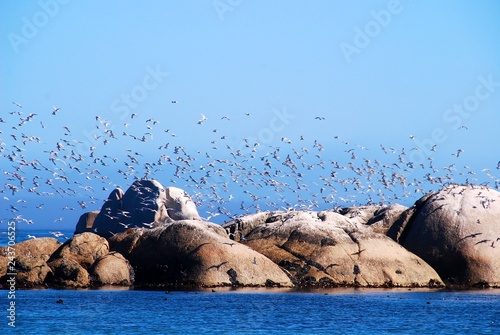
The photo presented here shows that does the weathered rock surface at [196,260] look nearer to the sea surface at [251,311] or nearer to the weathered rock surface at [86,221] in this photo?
the sea surface at [251,311]

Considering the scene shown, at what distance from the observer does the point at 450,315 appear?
1564 inches

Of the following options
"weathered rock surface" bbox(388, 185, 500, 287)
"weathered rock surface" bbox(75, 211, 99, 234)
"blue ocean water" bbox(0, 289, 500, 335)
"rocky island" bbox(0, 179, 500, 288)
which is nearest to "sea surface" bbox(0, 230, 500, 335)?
"blue ocean water" bbox(0, 289, 500, 335)

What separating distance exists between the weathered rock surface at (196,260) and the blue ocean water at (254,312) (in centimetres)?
160

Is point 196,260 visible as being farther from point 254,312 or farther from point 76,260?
point 254,312

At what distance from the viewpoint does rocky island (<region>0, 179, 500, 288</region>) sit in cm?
4728

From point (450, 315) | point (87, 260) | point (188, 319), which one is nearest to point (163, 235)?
point (87, 260)

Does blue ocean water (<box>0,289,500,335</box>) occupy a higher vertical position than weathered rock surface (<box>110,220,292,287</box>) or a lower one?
lower

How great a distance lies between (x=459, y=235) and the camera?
51.5 meters

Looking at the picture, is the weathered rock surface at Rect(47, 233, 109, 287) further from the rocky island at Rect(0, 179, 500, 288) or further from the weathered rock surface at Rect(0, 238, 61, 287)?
the weathered rock surface at Rect(0, 238, 61, 287)

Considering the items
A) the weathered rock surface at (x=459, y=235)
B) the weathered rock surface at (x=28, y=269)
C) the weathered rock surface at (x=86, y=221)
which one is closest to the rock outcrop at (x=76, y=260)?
the weathered rock surface at (x=28, y=269)

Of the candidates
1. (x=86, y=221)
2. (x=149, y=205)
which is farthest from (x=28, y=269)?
(x=86, y=221)

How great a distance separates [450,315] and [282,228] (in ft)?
44.1

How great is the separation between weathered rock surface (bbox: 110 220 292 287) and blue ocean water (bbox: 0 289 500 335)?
160 cm

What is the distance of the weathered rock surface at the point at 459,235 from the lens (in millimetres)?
50969
